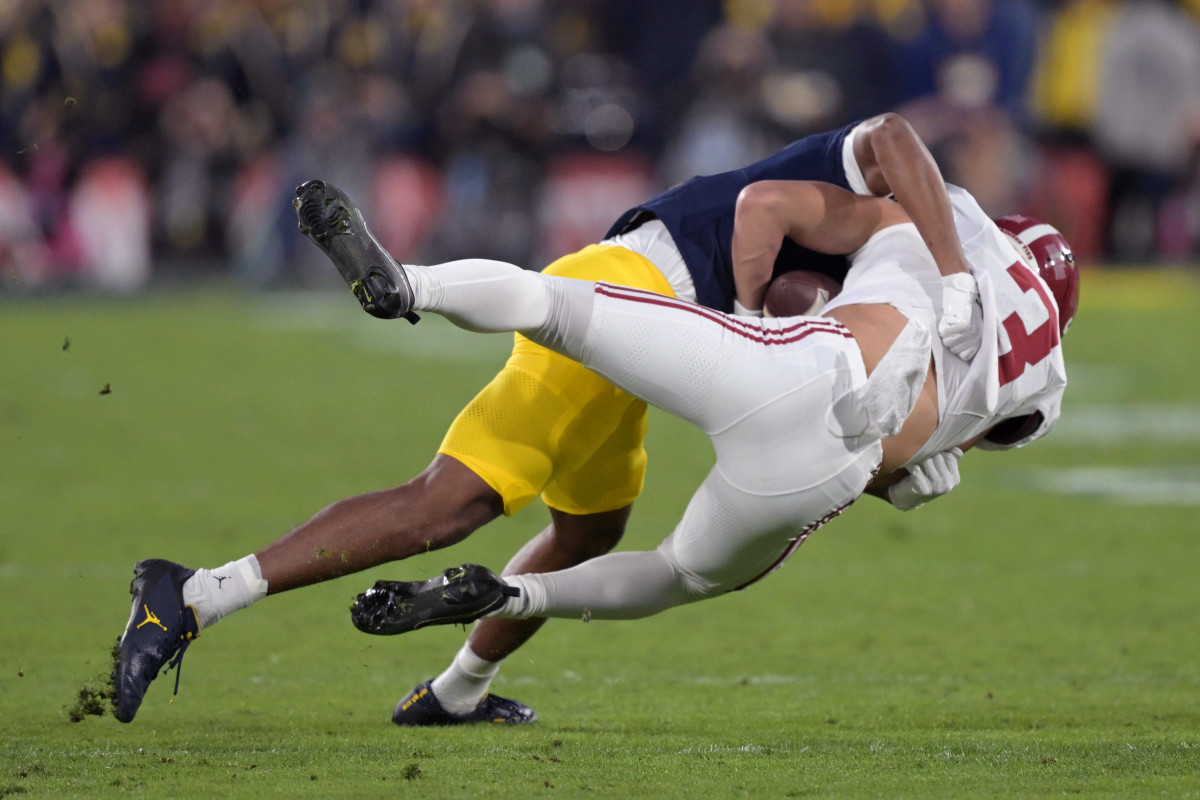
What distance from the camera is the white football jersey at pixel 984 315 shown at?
3.60 metres

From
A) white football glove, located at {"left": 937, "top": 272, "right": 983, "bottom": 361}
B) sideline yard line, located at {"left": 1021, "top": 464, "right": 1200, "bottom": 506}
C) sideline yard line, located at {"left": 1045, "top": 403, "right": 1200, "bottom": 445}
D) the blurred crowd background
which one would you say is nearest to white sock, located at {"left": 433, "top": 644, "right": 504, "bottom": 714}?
white football glove, located at {"left": 937, "top": 272, "right": 983, "bottom": 361}

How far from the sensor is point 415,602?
327cm

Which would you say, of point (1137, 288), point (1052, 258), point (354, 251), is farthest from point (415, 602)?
point (1137, 288)

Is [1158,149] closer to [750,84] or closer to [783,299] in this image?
[750,84]

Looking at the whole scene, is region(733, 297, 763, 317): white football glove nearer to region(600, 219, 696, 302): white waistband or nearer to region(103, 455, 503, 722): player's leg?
region(600, 219, 696, 302): white waistband

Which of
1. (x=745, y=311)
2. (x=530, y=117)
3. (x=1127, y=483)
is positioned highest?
(x=530, y=117)

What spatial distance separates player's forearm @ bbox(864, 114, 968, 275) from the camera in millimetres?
3635

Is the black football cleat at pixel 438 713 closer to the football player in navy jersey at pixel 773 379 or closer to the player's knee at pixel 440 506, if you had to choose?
the football player in navy jersey at pixel 773 379

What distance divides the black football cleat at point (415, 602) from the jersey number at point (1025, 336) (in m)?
1.26

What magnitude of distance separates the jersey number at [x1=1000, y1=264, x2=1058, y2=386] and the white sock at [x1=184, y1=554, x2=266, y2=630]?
166 cm

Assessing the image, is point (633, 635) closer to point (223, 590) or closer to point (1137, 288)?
point (223, 590)

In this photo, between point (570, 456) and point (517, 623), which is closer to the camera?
point (570, 456)

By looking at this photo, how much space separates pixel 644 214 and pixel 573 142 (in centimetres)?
979

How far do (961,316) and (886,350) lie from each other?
0.68 feet
